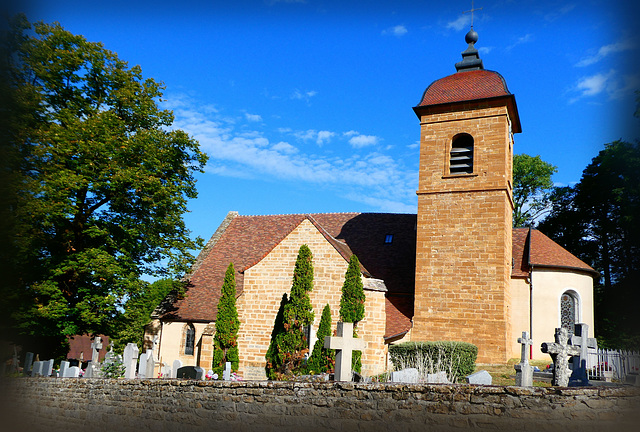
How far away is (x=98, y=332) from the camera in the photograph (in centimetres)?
1802

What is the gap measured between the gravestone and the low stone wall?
210cm

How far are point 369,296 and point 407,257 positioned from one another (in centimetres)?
473

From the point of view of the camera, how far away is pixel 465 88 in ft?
66.2

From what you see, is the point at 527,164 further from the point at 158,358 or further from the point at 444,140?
the point at 158,358

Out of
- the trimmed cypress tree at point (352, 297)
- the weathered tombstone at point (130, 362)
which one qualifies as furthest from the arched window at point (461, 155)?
the weathered tombstone at point (130, 362)

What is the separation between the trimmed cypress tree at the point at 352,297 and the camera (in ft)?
57.4

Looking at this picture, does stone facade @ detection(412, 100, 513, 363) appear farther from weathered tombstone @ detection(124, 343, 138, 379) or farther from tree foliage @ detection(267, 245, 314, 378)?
weathered tombstone @ detection(124, 343, 138, 379)

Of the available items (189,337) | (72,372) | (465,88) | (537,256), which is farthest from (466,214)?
(72,372)

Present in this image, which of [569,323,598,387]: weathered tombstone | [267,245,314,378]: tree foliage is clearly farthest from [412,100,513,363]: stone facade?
[569,323,598,387]: weathered tombstone

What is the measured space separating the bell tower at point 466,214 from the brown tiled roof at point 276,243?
201cm

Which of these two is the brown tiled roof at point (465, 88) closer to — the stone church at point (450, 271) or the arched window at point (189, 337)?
the stone church at point (450, 271)

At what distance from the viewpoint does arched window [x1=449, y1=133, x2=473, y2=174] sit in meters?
19.8

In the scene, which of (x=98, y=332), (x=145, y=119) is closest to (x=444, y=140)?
(x=145, y=119)

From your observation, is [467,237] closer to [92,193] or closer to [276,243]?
[276,243]
